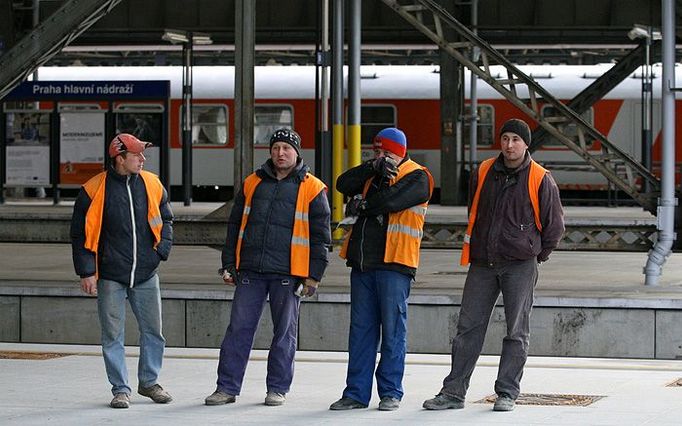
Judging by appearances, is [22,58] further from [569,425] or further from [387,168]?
[569,425]

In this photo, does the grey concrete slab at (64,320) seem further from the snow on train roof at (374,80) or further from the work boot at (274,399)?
the snow on train roof at (374,80)

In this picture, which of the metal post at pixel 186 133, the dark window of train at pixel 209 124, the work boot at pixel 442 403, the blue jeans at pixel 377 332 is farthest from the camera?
the dark window of train at pixel 209 124

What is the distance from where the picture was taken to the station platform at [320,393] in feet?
29.0

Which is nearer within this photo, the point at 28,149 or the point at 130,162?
the point at 130,162

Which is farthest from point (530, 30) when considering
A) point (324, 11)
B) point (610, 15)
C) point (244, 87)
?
point (244, 87)

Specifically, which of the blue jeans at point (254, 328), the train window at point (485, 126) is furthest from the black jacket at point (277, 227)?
the train window at point (485, 126)

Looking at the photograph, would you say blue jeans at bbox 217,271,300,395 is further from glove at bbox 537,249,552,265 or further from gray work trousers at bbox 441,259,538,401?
glove at bbox 537,249,552,265

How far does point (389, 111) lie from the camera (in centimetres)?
3597

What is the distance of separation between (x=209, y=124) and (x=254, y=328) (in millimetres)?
27414

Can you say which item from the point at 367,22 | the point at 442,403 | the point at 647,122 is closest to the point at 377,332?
the point at 442,403

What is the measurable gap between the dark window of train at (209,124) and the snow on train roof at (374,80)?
0.33 m

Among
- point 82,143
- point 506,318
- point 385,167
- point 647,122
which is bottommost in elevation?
point 506,318

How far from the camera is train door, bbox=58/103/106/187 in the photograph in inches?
1179

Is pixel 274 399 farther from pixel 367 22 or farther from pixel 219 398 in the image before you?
pixel 367 22
